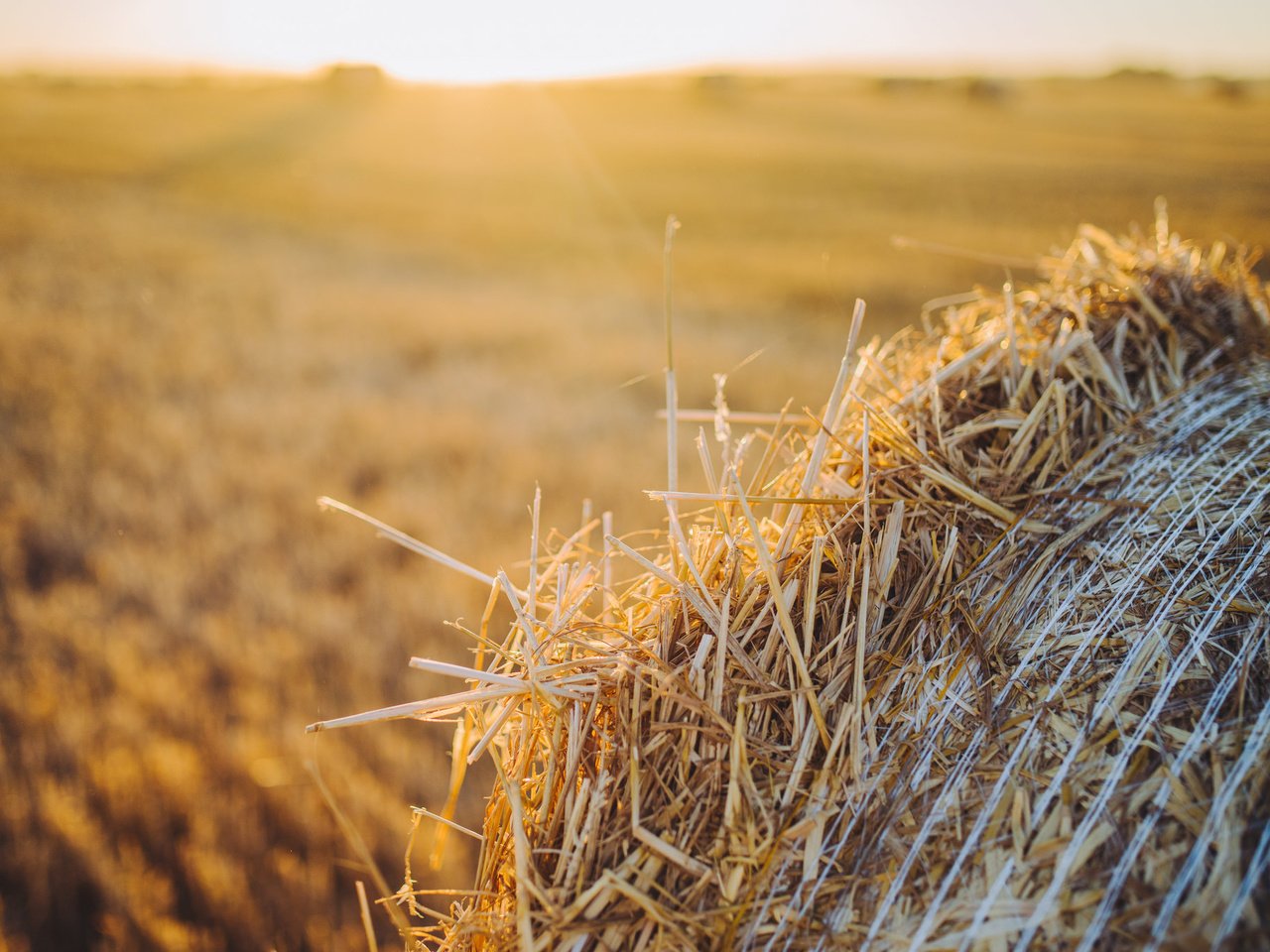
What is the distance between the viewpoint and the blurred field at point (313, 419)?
7.47 ft

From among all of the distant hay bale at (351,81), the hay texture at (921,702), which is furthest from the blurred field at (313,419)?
the distant hay bale at (351,81)

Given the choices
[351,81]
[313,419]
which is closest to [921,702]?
[313,419]

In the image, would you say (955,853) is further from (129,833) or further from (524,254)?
(524,254)

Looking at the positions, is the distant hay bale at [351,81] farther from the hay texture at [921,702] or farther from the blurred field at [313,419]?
the hay texture at [921,702]

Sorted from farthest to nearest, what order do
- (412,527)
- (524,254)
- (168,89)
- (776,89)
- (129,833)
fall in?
(776,89) < (168,89) < (524,254) < (412,527) < (129,833)

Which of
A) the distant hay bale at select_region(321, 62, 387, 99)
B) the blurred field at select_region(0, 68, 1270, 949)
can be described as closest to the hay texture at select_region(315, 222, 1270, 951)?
the blurred field at select_region(0, 68, 1270, 949)

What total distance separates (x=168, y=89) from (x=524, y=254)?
36.7 metres

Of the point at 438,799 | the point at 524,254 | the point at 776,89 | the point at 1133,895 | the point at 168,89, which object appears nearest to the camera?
the point at 1133,895

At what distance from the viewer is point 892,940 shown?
0.81 m

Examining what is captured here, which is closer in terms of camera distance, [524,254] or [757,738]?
[757,738]

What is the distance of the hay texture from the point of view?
803 mm

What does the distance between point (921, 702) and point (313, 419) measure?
16.4 ft

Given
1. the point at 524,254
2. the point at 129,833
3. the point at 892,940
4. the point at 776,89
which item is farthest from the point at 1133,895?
the point at 776,89

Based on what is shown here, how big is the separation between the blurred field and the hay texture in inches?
14.4
